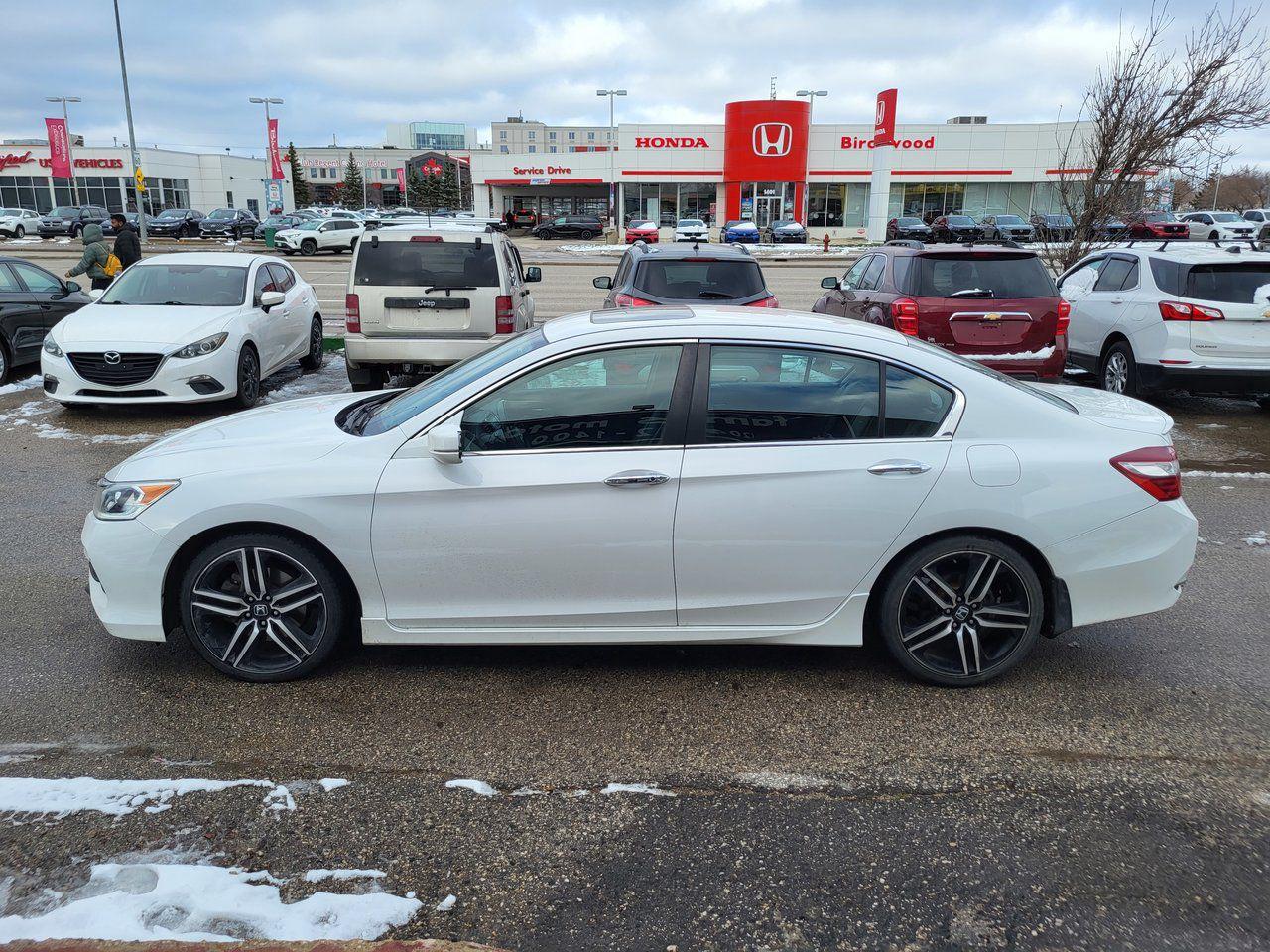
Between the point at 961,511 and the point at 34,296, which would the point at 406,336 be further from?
the point at 961,511

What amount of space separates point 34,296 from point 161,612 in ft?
33.0

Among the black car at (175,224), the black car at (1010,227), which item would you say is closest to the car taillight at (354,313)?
the black car at (1010,227)

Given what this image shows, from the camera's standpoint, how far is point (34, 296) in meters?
12.1

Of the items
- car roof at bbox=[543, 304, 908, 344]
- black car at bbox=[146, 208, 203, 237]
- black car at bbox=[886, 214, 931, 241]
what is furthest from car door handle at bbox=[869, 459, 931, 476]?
black car at bbox=[146, 208, 203, 237]

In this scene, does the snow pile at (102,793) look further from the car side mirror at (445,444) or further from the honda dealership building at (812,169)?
the honda dealership building at (812,169)

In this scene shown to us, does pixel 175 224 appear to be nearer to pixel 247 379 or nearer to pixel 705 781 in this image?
pixel 247 379

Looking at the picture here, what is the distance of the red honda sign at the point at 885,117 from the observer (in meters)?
45.1

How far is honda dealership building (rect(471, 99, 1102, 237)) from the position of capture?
54594mm

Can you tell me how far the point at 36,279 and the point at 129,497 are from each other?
402 inches

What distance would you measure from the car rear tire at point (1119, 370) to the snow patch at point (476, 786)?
344 inches

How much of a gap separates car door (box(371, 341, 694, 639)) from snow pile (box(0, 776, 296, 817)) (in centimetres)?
92

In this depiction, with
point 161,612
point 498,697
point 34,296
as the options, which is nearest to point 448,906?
point 498,697

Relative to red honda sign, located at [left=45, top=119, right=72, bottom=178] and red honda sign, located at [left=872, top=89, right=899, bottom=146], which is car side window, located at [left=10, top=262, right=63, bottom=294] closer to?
red honda sign, located at [left=872, top=89, right=899, bottom=146]

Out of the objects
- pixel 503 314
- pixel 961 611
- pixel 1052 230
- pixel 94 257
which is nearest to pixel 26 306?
pixel 94 257
